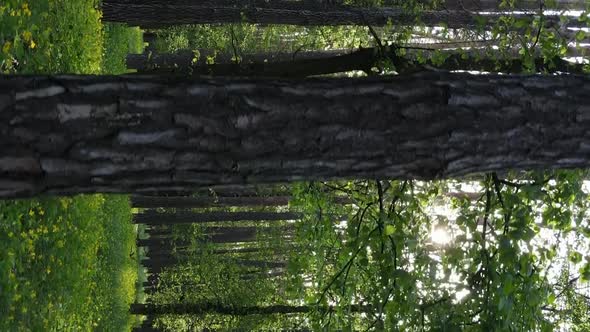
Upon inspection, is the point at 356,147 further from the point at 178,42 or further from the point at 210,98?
the point at 178,42

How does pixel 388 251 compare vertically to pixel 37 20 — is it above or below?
below

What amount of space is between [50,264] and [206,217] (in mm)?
14549

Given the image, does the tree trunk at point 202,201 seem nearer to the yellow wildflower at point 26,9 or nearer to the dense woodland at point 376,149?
the yellow wildflower at point 26,9

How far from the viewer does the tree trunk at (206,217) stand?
23.7 meters

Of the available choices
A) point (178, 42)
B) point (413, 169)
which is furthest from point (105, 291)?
point (413, 169)

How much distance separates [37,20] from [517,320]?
6.64 m

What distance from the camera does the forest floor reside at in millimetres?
7047

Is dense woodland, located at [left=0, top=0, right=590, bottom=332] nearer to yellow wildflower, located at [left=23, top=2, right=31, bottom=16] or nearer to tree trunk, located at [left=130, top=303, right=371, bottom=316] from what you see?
yellow wildflower, located at [left=23, top=2, right=31, bottom=16]

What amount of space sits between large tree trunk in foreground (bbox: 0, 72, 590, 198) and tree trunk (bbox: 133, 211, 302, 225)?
20352 mm

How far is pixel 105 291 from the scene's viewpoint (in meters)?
15.0

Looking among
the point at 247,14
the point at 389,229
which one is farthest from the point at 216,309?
the point at 389,229

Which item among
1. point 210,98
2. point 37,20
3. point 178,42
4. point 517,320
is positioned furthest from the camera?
point 178,42

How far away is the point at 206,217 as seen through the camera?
23.5 metres

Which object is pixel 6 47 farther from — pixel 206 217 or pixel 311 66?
pixel 206 217
